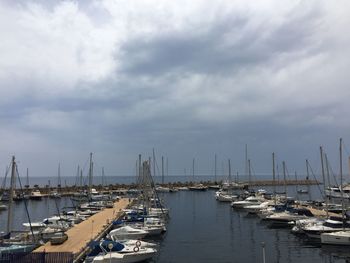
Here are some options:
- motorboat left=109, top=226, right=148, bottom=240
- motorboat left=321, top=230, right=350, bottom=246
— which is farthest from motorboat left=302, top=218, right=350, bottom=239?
motorboat left=109, top=226, right=148, bottom=240

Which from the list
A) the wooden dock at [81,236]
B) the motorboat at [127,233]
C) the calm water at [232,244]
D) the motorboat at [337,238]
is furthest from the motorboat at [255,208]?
the motorboat at [127,233]

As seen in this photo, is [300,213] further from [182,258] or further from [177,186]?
[177,186]

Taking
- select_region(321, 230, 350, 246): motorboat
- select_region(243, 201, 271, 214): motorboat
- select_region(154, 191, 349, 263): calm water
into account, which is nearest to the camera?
select_region(154, 191, 349, 263): calm water

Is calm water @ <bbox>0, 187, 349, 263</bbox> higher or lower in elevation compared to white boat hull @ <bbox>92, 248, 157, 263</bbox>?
lower

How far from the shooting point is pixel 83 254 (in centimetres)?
3531

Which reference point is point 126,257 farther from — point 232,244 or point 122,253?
point 232,244

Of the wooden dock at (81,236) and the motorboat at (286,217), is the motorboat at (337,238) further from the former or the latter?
the wooden dock at (81,236)

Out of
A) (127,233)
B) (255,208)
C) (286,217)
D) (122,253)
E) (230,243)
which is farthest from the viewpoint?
(255,208)

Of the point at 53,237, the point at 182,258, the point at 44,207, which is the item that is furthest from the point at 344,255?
the point at 44,207

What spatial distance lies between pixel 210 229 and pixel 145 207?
32.8 ft

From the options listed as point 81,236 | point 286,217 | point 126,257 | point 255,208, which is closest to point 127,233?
point 81,236

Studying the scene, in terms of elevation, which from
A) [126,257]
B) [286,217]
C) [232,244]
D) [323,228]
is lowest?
[232,244]

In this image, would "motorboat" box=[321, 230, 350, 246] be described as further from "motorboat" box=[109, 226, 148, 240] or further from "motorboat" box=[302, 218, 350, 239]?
"motorboat" box=[109, 226, 148, 240]

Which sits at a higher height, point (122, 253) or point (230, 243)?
point (122, 253)
